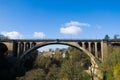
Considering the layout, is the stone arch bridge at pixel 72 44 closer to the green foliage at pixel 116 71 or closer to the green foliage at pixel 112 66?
the green foliage at pixel 112 66

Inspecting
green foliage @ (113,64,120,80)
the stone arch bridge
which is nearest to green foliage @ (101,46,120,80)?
green foliage @ (113,64,120,80)

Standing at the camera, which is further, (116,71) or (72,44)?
(72,44)

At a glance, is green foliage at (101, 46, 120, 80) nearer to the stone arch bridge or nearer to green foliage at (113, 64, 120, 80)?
green foliage at (113, 64, 120, 80)

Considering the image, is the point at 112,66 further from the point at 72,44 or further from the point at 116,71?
the point at 72,44

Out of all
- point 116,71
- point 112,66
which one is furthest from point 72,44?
point 116,71

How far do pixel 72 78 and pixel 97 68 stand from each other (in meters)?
15.8

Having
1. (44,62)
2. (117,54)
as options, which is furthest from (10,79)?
(44,62)

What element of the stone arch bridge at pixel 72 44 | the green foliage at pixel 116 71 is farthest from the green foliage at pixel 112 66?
the stone arch bridge at pixel 72 44

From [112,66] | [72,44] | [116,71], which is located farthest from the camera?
[72,44]

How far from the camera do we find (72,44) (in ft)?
206

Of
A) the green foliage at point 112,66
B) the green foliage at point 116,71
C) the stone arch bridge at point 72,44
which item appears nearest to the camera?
the green foliage at point 116,71

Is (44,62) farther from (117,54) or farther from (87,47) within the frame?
(117,54)

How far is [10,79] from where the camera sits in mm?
3357

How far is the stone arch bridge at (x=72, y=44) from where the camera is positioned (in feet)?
193
